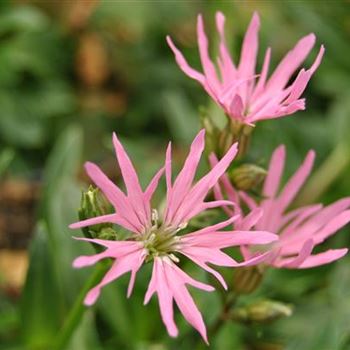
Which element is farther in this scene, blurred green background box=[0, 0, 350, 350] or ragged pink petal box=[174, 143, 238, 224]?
blurred green background box=[0, 0, 350, 350]

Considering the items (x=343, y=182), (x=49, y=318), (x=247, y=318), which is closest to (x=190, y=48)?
(x=343, y=182)

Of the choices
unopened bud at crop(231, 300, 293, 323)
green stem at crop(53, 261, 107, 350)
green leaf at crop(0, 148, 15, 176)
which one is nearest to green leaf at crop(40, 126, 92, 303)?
green leaf at crop(0, 148, 15, 176)

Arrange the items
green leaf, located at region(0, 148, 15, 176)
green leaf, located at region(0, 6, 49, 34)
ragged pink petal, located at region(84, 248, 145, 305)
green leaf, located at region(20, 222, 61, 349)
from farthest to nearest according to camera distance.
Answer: green leaf, located at region(0, 6, 49, 34) → green leaf, located at region(0, 148, 15, 176) → green leaf, located at region(20, 222, 61, 349) → ragged pink petal, located at region(84, 248, 145, 305)

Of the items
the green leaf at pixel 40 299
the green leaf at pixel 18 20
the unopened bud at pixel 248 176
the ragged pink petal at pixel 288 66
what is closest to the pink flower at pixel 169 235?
the unopened bud at pixel 248 176

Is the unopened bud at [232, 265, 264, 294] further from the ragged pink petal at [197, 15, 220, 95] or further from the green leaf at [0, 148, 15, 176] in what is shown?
the green leaf at [0, 148, 15, 176]

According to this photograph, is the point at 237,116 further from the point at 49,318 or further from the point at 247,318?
the point at 49,318

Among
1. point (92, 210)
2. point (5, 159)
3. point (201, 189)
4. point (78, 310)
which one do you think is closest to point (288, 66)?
point (201, 189)
